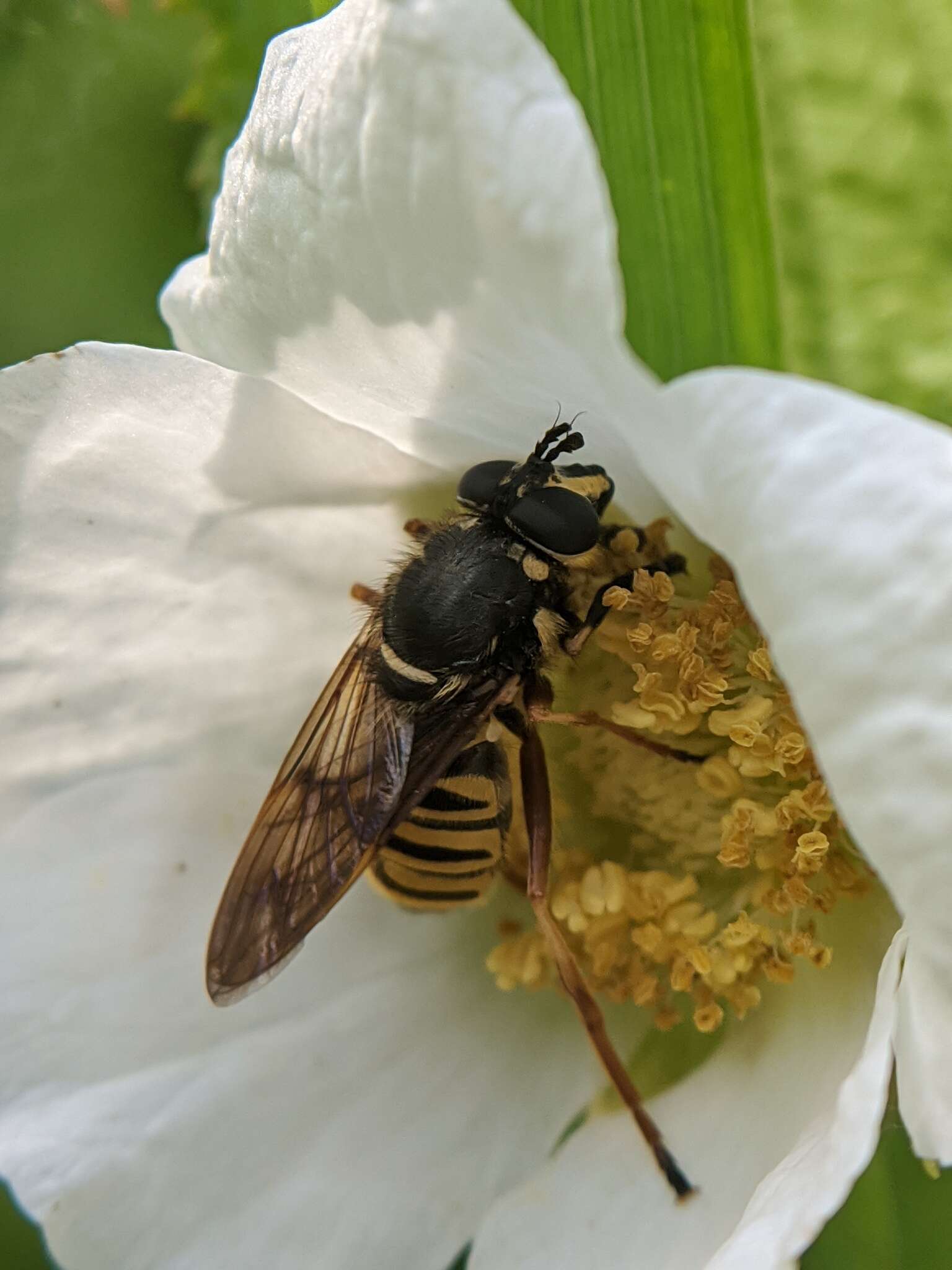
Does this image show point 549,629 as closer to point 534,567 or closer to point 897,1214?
point 534,567

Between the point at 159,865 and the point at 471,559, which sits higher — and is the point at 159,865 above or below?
below

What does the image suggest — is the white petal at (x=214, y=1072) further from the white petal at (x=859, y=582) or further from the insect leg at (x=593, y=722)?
Answer: the white petal at (x=859, y=582)

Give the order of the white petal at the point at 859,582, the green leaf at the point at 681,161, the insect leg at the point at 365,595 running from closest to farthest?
the white petal at the point at 859,582 < the green leaf at the point at 681,161 < the insect leg at the point at 365,595

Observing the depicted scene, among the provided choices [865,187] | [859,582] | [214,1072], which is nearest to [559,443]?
[865,187]

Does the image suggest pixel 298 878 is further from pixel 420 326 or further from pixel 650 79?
pixel 650 79

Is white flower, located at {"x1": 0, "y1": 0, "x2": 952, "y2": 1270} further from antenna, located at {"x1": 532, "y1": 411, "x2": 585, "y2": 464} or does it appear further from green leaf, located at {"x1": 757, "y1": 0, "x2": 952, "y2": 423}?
green leaf, located at {"x1": 757, "y1": 0, "x2": 952, "y2": 423}

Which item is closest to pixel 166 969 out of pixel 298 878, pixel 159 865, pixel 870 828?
pixel 159 865

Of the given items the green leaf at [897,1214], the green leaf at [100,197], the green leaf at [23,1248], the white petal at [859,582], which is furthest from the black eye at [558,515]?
the green leaf at [23,1248]
